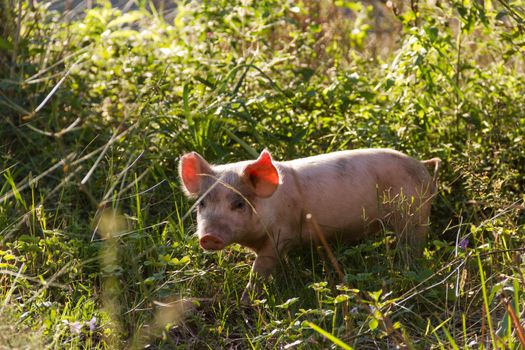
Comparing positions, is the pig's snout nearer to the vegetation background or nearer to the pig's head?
the pig's head

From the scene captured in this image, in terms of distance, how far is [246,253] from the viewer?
462 cm

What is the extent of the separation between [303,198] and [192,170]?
542mm

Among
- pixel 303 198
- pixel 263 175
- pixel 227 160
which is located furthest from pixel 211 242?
pixel 227 160

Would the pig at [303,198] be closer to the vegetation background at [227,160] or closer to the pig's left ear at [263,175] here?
the pig's left ear at [263,175]

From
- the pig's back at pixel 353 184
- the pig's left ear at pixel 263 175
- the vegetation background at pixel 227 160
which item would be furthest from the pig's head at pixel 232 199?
the pig's back at pixel 353 184

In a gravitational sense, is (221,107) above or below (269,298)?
above

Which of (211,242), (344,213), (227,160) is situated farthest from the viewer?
(227,160)

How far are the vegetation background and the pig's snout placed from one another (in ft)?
0.46

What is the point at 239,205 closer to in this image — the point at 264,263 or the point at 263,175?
the point at 263,175

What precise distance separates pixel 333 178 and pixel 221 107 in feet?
2.93

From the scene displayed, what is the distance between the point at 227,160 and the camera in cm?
512

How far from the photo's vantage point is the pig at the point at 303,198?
415 centimetres

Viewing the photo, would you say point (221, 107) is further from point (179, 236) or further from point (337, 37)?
point (337, 37)

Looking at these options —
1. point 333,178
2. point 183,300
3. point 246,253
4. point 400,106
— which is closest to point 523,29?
point 400,106
